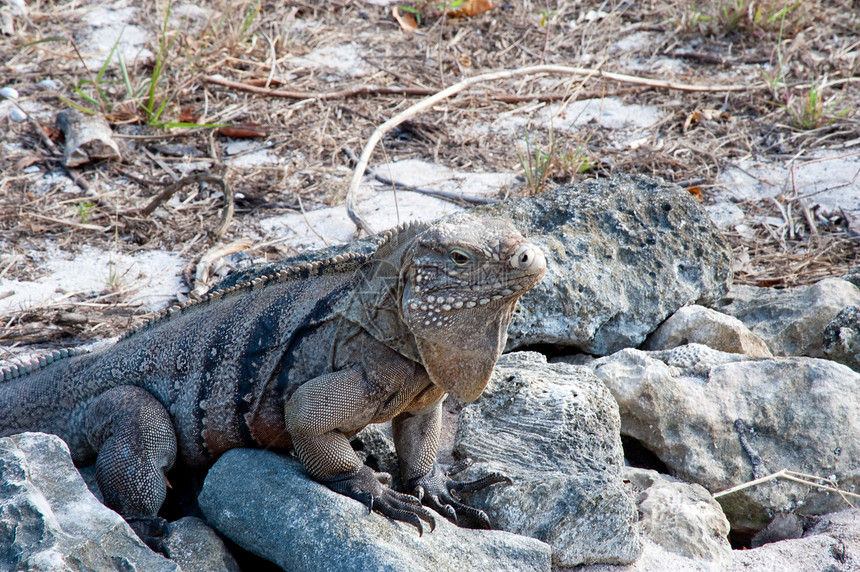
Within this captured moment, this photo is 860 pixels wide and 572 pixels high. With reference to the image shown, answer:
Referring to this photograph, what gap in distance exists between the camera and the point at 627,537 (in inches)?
130

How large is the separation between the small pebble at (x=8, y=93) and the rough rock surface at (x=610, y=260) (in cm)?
436

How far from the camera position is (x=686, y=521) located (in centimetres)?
351

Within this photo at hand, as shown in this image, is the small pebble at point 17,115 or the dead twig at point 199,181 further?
the small pebble at point 17,115

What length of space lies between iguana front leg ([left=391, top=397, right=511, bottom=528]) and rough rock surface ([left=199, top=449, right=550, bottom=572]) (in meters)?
0.30

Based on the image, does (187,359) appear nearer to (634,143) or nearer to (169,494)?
(169,494)

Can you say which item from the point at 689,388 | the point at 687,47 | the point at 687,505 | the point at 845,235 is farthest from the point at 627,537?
the point at 687,47

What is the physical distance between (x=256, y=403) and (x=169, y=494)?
0.79 meters

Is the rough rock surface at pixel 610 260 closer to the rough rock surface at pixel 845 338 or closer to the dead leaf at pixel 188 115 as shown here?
the rough rock surface at pixel 845 338

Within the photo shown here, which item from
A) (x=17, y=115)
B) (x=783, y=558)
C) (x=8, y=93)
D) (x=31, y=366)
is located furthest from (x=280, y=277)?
(x=8, y=93)

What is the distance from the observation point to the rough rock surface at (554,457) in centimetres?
332

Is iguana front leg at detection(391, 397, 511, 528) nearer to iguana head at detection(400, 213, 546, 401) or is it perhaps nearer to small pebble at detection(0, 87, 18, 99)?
iguana head at detection(400, 213, 546, 401)

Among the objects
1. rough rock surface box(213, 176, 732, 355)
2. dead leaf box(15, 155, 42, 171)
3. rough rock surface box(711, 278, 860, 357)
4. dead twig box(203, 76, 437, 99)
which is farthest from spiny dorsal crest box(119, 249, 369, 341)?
dead twig box(203, 76, 437, 99)

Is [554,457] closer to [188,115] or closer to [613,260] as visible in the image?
[613,260]

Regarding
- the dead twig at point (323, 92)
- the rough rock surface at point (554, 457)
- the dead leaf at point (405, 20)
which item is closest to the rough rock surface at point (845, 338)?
the rough rock surface at point (554, 457)
